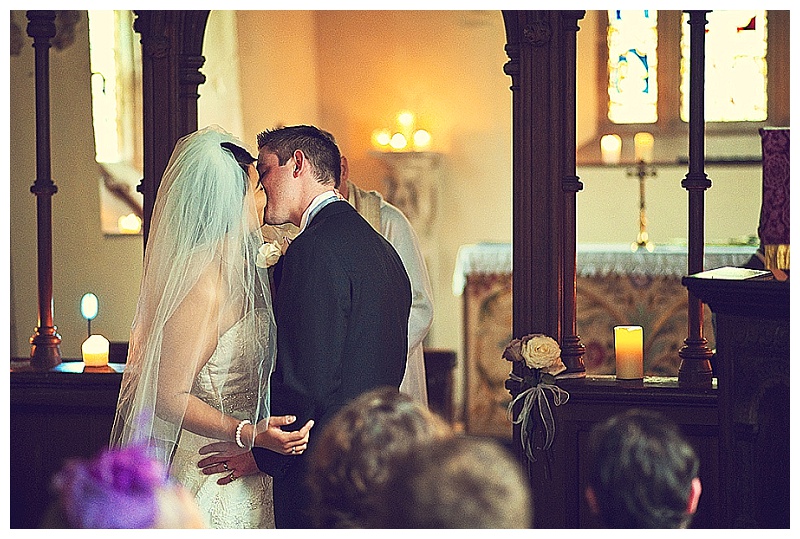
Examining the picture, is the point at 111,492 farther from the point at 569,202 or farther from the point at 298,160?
the point at 569,202

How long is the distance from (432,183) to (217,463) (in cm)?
648

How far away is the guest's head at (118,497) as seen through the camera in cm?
201

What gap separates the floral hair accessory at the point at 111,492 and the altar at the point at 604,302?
5.06m

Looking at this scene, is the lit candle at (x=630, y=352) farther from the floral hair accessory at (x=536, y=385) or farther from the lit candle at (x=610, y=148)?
the lit candle at (x=610, y=148)

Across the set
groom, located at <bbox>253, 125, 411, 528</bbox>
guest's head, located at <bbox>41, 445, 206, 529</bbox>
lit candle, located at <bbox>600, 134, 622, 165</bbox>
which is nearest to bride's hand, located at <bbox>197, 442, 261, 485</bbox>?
groom, located at <bbox>253, 125, 411, 528</bbox>

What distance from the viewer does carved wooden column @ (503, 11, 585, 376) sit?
4.41 metres

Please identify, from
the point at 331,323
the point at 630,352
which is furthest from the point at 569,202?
the point at 331,323

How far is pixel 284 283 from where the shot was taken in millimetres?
3189

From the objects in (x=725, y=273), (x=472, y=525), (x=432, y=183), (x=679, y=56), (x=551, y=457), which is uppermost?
(x=679, y=56)

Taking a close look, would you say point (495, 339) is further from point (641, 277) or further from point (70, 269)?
point (70, 269)

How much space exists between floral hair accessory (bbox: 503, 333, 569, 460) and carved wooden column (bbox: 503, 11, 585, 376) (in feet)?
0.66

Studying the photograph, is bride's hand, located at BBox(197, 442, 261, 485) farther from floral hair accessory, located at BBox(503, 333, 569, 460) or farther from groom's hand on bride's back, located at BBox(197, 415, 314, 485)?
floral hair accessory, located at BBox(503, 333, 569, 460)

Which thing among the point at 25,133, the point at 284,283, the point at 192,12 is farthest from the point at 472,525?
the point at 25,133

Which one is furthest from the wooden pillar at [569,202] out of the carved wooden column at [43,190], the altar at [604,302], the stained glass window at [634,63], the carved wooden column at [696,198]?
the stained glass window at [634,63]
